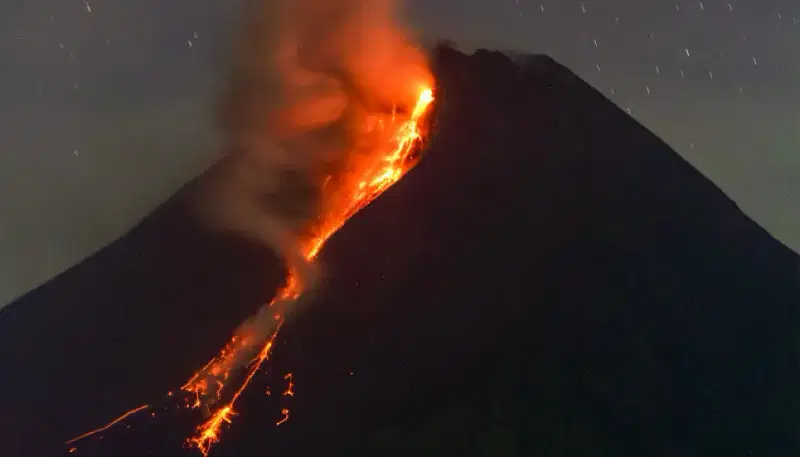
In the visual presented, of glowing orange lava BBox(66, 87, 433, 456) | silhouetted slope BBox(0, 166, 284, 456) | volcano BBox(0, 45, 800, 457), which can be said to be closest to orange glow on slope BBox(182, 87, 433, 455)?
glowing orange lava BBox(66, 87, 433, 456)

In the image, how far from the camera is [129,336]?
2031cm

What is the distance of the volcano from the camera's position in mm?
15688

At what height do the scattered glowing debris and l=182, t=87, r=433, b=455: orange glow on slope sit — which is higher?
l=182, t=87, r=433, b=455: orange glow on slope

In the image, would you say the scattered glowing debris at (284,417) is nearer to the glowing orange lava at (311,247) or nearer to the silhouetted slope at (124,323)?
the glowing orange lava at (311,247)

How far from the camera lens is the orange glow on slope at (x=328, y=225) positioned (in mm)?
15782

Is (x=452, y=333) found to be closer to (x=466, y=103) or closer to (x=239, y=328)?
(x=239, y=328)

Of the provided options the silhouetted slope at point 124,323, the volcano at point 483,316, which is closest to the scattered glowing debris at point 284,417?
the volcano at point 483,316

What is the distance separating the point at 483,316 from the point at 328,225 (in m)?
5.39

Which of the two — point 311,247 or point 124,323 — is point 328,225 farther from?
point 124,323

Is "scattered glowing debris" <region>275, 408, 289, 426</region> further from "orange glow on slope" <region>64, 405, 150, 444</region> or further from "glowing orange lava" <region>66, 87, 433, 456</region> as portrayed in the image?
"orange glow on slope" <region>64, 405, 150, 444</region>

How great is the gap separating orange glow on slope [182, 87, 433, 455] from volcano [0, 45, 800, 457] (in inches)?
13.4

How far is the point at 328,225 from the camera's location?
20.8 meters

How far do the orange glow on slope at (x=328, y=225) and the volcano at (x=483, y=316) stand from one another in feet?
1.12

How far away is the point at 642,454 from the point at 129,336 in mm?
12700
